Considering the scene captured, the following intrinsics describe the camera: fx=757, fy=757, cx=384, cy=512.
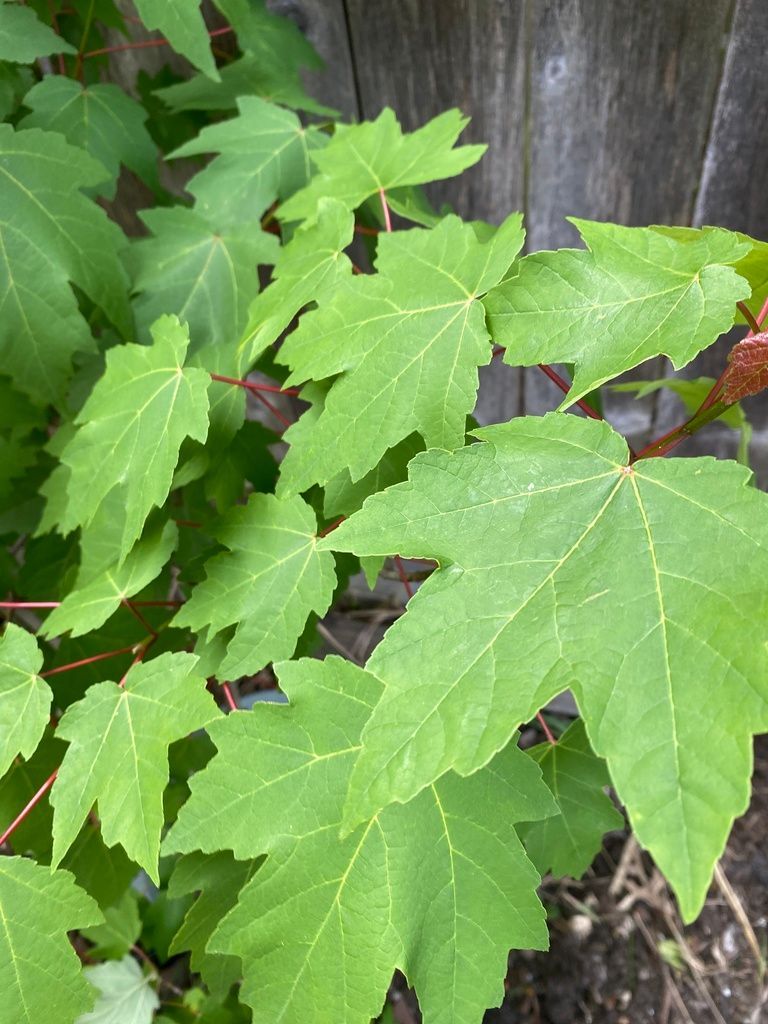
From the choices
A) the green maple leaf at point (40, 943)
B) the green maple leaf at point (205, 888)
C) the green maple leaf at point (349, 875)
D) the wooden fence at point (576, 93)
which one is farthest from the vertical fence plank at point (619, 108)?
the green maple leaf at point (40, 943)

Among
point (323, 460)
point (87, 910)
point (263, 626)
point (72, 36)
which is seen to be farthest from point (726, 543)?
→ point (72, 36)

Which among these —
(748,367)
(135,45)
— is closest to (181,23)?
(135,45)

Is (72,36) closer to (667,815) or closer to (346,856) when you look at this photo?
(346,856)

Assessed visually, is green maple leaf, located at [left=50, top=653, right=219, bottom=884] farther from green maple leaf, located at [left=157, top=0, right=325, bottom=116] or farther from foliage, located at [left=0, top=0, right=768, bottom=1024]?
green maple leaf, located at [left=157, top=0, right=325, bottom=116]

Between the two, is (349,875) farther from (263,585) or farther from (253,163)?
(253,163)

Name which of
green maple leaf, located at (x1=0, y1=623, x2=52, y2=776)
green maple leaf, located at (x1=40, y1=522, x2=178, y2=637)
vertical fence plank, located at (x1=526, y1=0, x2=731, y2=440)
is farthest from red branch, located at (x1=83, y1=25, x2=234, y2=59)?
green maple leaf, located at (x1=0, y1=623, x2=52, y2=776)
